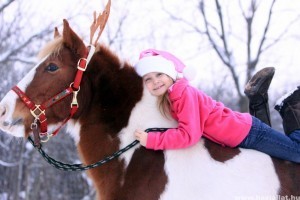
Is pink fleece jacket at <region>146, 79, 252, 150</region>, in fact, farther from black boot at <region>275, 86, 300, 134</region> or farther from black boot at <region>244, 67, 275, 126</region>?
black boot at <region>244, 67, 275, 126</region>

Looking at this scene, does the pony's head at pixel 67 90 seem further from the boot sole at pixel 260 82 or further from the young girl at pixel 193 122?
the boot sole at pixel 260 82

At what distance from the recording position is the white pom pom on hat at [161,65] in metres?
3.11

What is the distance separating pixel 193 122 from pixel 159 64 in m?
0.56

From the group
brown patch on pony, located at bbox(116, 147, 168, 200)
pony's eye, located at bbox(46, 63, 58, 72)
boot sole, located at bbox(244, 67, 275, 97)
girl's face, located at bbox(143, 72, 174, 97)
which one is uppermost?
pony's eye, located at bbox(46, 63, 58, 72)

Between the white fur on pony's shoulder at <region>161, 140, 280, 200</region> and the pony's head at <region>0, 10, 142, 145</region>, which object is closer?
the white fur on pony's shoulder at <region>161, 140, 280, 200</region>

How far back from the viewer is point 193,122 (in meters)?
2.85

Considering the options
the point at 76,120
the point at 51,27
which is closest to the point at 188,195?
the point at 76,120

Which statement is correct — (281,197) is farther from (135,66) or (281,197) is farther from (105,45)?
(105,45)

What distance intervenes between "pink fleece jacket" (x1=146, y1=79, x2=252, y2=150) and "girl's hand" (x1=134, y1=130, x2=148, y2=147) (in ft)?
0.10

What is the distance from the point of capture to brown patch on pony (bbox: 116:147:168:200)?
9.36 feet

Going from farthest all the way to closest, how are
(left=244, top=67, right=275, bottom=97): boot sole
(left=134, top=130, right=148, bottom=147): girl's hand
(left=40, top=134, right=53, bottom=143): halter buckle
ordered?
1. (left=244, top=67, right=275, bottom=97): boot sole
2. (left=40, top=134, right=53, bottom=143): halter buckle
3. (left=134, top=130, right=148, bottom=147): girl's hand

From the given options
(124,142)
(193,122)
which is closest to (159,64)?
(193,122)

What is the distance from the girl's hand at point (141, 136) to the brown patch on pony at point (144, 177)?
0.10 m

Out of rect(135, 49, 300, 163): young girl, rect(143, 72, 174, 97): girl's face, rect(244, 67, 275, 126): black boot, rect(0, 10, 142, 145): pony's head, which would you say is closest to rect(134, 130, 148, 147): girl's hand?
rect(135, 49, 300, 163): young girl
